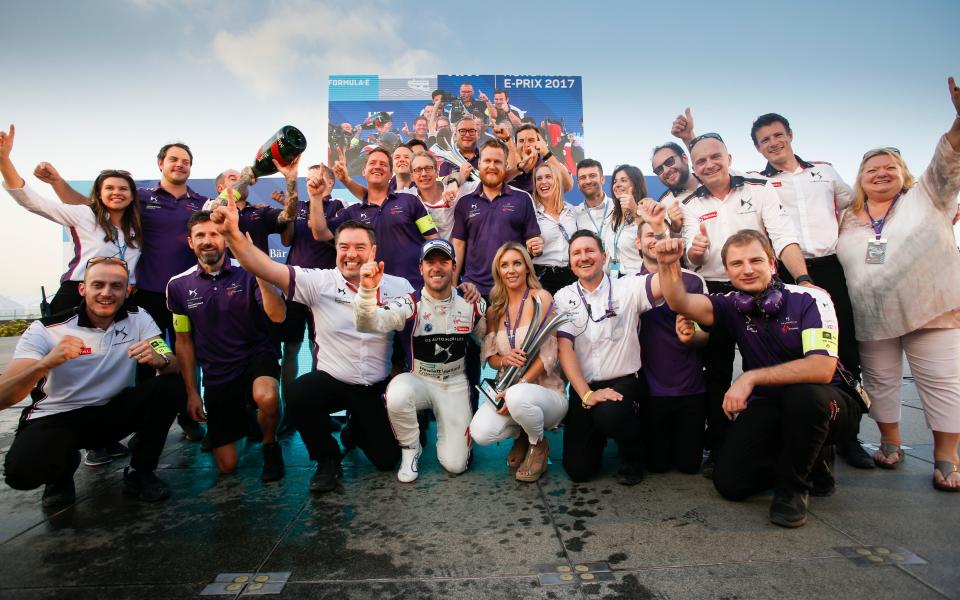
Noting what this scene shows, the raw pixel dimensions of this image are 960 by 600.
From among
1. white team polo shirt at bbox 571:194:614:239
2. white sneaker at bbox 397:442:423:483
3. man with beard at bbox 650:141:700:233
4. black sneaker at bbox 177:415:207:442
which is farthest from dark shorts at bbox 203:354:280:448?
man with beard at bbox 650:141:700:233

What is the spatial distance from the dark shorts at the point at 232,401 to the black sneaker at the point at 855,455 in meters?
4.02

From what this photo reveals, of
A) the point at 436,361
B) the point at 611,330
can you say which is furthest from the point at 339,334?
the point at 611,330

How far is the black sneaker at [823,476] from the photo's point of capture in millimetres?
2742

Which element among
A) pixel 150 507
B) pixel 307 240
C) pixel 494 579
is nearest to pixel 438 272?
pixel 307 240

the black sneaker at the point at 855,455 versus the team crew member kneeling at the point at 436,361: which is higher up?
the team crew member kneeling at the point at 436,361

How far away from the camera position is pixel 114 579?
2080 millimetres

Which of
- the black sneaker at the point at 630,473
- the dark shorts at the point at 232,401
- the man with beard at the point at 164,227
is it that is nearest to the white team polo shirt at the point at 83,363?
the dark shorts at the point at 232,401

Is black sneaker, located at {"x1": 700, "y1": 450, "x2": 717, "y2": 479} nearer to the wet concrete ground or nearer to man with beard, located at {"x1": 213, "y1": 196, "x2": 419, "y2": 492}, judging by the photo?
the wet concrete ground

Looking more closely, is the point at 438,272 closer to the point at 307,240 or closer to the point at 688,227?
the point at 307,240

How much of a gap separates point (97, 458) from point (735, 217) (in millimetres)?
5103

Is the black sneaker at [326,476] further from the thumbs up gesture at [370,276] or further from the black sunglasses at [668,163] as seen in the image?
the black sunglasses at [668,163]

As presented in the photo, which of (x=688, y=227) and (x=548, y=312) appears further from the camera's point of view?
(x=688, y=227)

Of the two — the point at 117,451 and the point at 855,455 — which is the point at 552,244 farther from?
the point at 117,451

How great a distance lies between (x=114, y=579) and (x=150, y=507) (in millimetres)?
858
